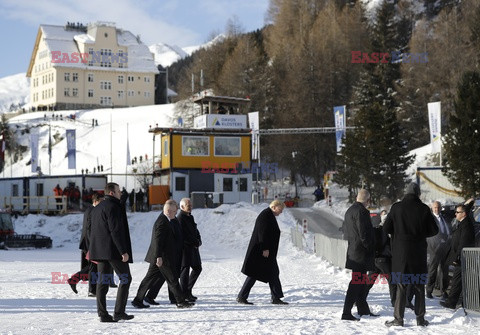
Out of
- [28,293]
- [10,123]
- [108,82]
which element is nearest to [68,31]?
[108,82]

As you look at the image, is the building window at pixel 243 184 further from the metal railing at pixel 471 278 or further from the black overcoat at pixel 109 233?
the black overcoat at pixel 109 233

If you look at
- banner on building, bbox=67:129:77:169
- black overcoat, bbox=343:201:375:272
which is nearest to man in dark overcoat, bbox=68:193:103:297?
black overcoat, bbox=343:201:375:272

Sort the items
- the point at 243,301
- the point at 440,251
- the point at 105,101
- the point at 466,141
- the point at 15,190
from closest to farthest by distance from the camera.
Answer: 1. the point at 243,301
2. the point at 440,251
3. the point at 466,141
4. the point at 15,190
5. the point at 105,101

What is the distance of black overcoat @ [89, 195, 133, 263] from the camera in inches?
379

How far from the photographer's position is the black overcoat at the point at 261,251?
1177cm

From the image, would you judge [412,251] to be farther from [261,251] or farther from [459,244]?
[261,251]

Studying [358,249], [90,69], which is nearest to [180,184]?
[358,249]

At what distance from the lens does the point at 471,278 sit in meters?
9.95

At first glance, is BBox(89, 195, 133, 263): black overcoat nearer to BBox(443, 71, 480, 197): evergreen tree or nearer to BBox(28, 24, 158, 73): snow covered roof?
BBox(443, 71, 480, 197): evergreen tree

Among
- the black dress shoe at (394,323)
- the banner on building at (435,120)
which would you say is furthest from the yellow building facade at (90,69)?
the black dress shoe at (394,323)

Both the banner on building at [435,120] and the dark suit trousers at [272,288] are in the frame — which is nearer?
the dark suit trousers at [272,288]

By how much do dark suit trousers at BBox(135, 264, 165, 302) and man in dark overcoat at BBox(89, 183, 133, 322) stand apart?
1431mm

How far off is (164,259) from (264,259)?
1.67 meters

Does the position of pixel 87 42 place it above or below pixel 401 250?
above
